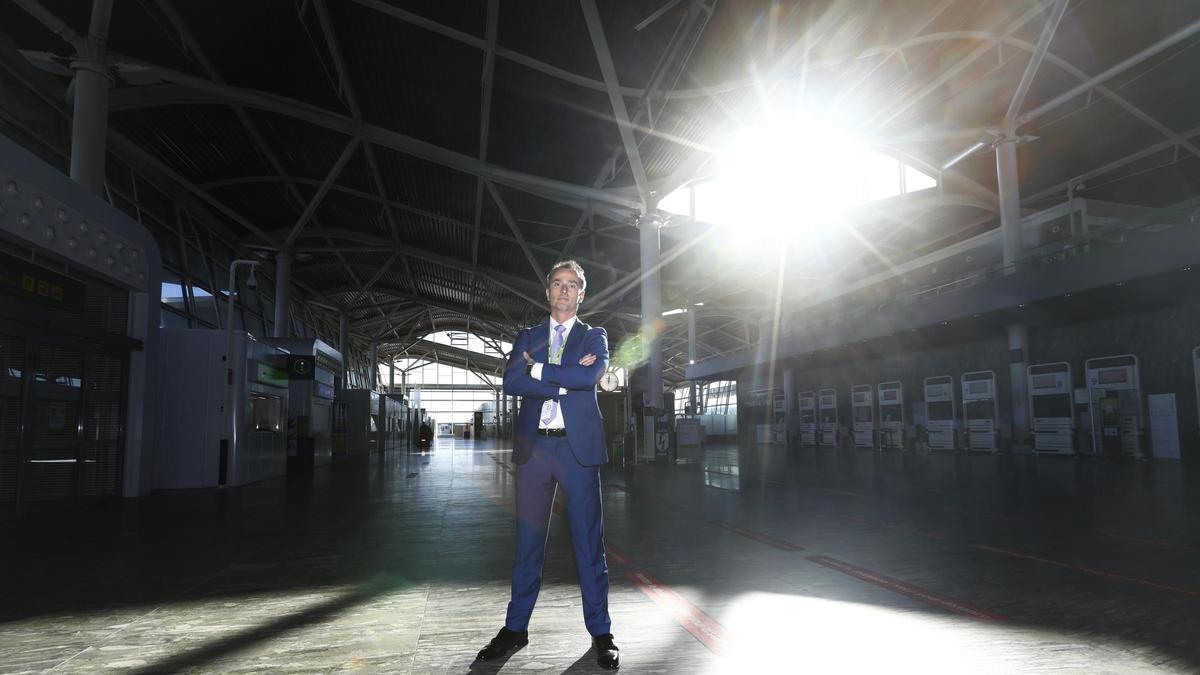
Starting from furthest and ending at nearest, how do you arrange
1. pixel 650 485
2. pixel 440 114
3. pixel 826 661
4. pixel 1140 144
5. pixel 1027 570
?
1. pixel 1140 144
2. pixel 440 114
3. pixel 650 485
4. pixel 1027 570
5. pixel 826 661

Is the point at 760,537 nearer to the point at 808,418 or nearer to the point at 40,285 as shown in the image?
the point at 40,285

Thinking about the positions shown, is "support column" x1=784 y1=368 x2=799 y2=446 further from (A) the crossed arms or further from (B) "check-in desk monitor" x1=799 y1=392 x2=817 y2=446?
(A) the crossed arms

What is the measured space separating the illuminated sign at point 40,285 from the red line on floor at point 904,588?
10.2 m

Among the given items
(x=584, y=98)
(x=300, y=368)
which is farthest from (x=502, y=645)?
(x=584, y=98)

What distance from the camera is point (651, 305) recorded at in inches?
997

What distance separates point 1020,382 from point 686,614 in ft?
73.4

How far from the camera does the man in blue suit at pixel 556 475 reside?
348cm

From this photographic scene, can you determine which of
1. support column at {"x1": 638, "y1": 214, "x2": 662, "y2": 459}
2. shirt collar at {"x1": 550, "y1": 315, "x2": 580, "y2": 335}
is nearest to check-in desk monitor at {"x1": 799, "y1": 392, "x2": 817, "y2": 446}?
support column at {"x1": 638, "y1": 214, "x2": 662, "y2": 459}

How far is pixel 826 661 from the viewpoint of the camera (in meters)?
3.40

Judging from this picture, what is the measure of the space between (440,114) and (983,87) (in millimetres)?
18411

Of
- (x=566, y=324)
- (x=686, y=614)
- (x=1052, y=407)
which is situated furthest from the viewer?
(x=1052, y=407)

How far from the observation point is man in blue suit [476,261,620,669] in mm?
3479

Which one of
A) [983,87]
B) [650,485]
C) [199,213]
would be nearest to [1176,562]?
[650,485]

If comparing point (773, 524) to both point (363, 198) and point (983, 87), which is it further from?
point (363, 198)
